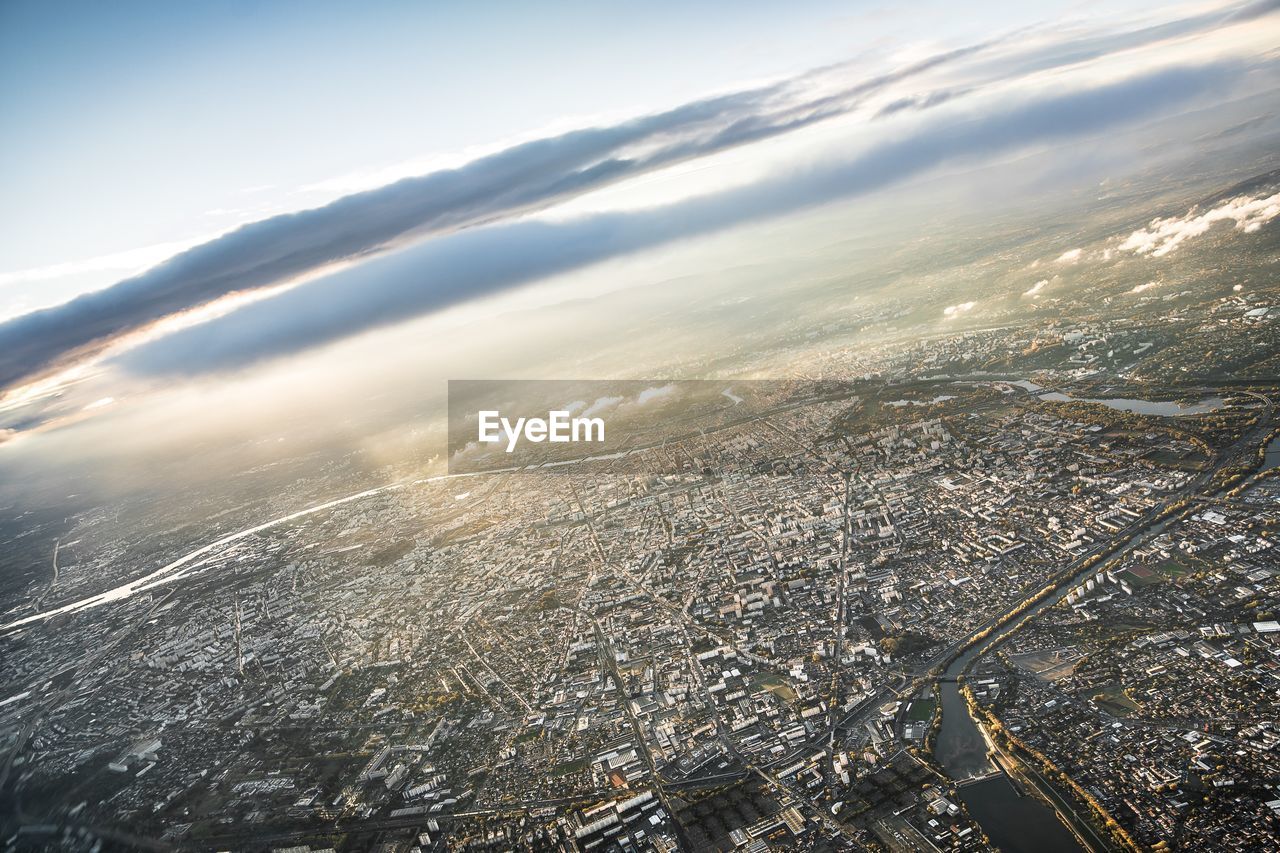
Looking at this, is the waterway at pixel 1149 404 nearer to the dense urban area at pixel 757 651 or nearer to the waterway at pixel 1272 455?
the dense urban area at pixel 757 651

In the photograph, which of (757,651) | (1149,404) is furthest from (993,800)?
(1149,404)

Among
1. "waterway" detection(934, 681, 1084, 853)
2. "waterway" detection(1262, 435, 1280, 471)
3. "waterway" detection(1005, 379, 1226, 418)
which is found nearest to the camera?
"waterway" detection(934, 681, 1084, 853)

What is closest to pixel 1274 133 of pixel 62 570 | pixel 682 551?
pixel 682 551

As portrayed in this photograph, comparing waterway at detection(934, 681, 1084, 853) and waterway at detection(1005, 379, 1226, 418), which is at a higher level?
waterway at detection(934, 681, 1084, 853)

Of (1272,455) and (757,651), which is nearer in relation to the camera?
(757,651)

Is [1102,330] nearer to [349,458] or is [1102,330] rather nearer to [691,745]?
[691,745]

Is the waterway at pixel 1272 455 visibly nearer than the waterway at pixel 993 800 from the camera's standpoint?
No

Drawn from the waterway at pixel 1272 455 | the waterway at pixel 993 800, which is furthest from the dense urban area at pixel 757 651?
the waterway at pixel 1272 455

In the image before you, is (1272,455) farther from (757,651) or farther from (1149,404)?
(757,651)

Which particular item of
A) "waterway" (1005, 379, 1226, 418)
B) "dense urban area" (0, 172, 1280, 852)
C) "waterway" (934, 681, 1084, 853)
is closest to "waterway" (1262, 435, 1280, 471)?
"dense urban area" (0, 172, 1280, 852)

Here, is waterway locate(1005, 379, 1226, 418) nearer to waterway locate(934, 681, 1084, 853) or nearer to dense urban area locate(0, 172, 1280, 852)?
dense urban area locate(0, 172, 1280, 852)

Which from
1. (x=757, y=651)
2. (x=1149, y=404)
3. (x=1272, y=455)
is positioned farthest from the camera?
(x=1149, y=404)

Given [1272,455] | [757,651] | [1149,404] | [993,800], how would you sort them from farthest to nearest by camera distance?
[1149,404], [1272,455], [757,651], [993,800]
